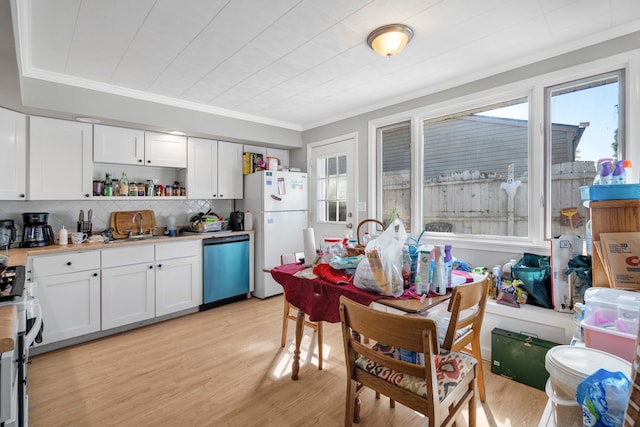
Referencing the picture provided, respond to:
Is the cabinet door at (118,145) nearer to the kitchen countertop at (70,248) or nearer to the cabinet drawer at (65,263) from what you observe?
the kitchen countertop at (70,248)

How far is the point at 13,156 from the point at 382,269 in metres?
3.17

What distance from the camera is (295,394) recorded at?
6.84 feet

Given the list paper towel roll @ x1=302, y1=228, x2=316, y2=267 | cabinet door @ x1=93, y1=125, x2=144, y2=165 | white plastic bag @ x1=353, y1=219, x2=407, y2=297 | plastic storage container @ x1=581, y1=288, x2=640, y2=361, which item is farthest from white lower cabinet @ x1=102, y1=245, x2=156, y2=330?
plastic storage container @ x1=581, y1=288, x2=640, y2=361

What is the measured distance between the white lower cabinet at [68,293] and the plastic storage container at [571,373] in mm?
3394

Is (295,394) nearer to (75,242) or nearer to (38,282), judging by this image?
(38,282)

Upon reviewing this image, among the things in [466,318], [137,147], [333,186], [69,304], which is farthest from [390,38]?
[69,304]

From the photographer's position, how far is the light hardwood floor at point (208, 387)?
1864mm

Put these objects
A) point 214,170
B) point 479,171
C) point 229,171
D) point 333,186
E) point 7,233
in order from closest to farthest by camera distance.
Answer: point 7,233 < point 479,171 < point 214,170 < point 229,171 < point 333,186

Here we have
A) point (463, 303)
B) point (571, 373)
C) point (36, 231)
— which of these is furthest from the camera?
point (36, 231)

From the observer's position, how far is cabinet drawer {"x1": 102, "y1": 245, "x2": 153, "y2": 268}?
297cm

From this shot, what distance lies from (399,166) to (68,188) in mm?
3370

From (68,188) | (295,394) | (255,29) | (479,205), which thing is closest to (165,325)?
(68,188)

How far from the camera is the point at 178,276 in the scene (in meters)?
3.46

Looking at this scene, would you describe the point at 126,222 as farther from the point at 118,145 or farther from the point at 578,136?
the point at 578,136
